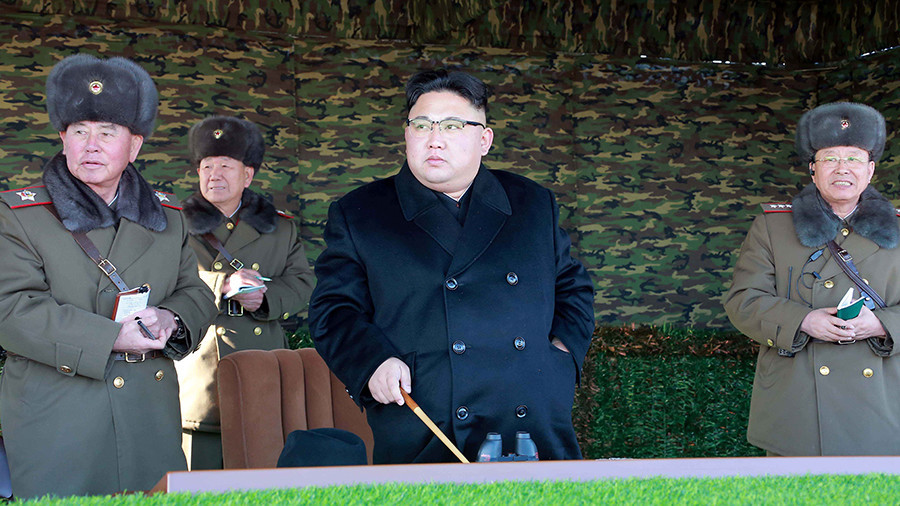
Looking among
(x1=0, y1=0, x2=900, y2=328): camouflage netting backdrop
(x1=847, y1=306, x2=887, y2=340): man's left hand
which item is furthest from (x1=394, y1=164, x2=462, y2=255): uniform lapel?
(x1=0, y1=0, x2=900, y2=328): camouflage netting backdrop

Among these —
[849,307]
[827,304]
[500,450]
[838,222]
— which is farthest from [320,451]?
[838,222]

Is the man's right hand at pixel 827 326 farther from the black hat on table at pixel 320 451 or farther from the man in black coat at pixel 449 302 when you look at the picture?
the black hat on table at pixel 320 451

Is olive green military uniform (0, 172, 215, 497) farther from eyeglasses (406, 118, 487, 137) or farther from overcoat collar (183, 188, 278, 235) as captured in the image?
overcoat collar (183, 188, 278, 235)

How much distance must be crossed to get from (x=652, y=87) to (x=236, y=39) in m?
3.46

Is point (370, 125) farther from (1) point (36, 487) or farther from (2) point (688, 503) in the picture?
(2) point (688, 503)

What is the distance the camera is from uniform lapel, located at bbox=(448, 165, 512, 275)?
269 centimetres

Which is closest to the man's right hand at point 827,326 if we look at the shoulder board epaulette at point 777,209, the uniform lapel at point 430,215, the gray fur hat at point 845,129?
the shoulder board epaulette at point 777,209

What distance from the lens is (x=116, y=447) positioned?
10.1 ft

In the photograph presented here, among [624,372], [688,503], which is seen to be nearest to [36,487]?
[688,503]

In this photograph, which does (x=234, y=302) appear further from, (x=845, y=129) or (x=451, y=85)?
(x=845, y=129)

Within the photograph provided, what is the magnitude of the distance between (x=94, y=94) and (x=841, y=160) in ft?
9.76

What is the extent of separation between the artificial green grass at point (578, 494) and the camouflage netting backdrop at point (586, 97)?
18.5ft

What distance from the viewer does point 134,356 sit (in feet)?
10.3

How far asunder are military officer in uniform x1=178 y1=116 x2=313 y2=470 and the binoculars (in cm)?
261
